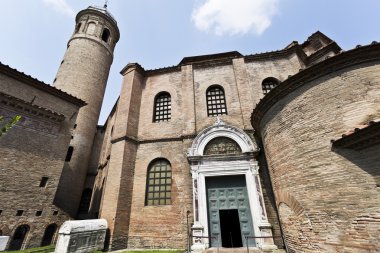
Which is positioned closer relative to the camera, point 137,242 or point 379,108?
point 379,108

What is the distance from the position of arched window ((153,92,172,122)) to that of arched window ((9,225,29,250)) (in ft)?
23.8

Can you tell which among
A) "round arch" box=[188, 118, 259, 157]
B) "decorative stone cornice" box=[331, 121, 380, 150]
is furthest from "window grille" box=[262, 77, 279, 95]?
"decorative stone cornice" box=[331, 121, 380, 150]

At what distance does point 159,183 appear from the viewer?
9367 millimetres

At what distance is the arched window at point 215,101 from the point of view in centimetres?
1056

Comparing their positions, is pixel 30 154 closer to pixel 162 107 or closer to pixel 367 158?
pixel 162 107

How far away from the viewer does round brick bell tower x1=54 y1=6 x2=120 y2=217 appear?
1249cm

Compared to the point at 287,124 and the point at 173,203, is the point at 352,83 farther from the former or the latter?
the point at 173,203

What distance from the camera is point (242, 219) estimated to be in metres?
7.93

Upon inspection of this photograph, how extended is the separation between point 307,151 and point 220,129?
430 cm

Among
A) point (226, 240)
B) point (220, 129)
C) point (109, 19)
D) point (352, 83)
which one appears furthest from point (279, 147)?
point (109, 19)

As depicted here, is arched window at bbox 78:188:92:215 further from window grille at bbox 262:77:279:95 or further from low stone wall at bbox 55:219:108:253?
window grille at bbox 262:77:279:95

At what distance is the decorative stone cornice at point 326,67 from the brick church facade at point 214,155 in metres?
0.03

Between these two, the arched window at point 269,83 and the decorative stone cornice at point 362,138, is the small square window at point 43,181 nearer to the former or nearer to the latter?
the decorative stone cornice at point 362,138

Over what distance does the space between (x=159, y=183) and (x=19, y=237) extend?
596 centimetres
